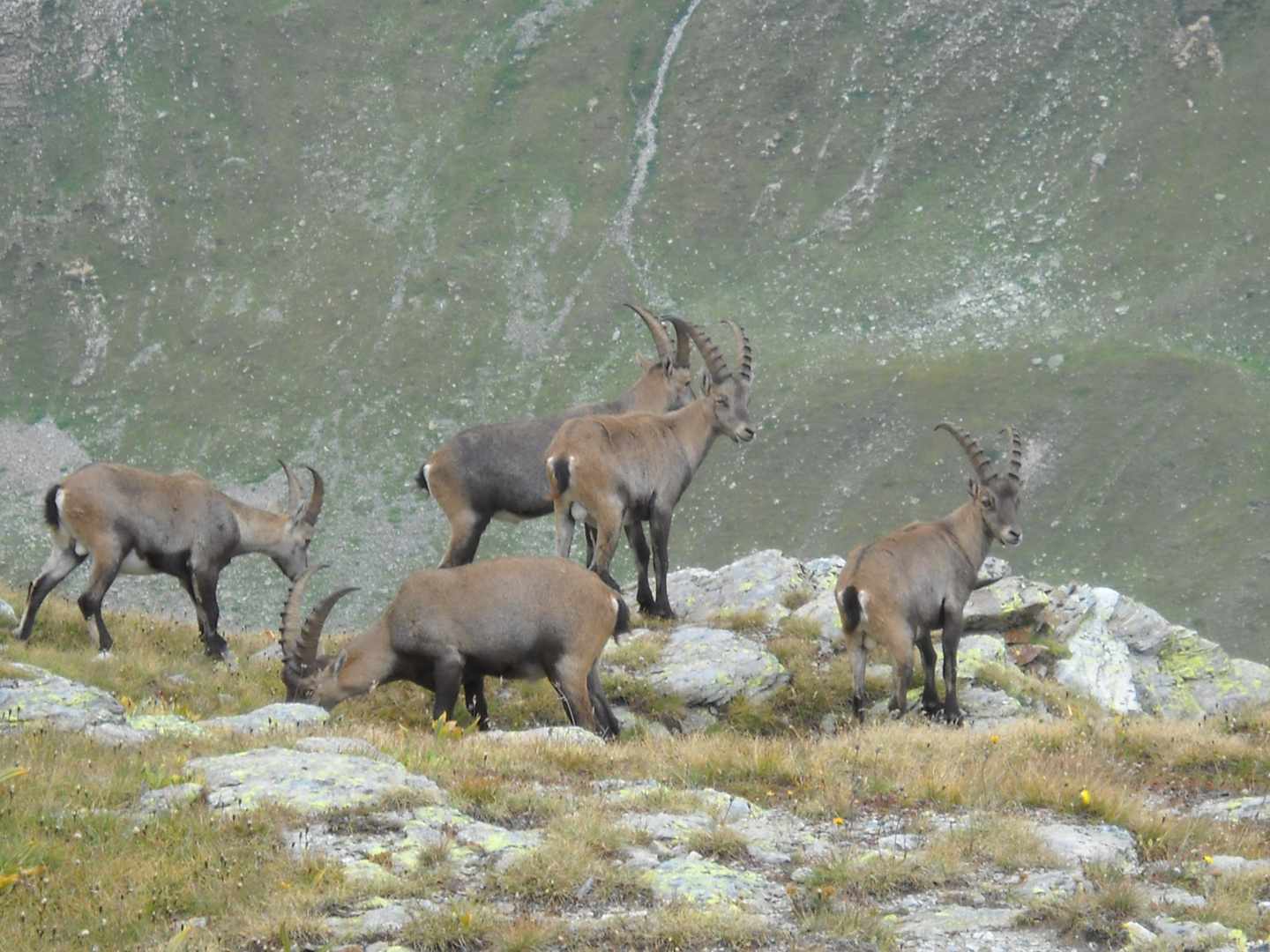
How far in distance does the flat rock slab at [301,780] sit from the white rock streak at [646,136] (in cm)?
8897

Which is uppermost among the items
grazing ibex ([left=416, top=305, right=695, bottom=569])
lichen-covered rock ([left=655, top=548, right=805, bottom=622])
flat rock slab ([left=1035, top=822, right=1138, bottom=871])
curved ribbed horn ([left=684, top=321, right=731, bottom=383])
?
curved ribbed horn ([left=684, top=321, right=731, bottom=383])

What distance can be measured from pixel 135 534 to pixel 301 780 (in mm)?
9381

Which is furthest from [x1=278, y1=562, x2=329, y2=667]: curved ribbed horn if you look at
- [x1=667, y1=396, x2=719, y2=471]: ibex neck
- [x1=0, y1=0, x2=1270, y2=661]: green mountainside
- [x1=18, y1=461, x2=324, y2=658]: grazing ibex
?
[x1=0, y1=0, x2=1270, y2=661]: green mountainside

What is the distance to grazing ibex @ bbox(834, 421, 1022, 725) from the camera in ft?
51.0

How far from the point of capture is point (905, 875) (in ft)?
26.8

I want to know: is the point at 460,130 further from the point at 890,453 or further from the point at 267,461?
the point at 890,453

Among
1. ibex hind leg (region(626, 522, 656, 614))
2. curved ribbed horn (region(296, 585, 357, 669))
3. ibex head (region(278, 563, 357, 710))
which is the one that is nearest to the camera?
ibex head (region(278, 563, 357, 710))

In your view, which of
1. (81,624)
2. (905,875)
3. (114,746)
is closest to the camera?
(905,875)

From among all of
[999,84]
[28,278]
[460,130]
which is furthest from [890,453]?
[28,278]

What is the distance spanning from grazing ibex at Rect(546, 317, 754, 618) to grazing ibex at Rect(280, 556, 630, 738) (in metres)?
2.91

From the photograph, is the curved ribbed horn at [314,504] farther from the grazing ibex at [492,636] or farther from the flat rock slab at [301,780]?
the flat rock slab at [301,780]

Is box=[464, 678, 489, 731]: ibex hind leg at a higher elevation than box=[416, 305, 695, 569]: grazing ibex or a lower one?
lower

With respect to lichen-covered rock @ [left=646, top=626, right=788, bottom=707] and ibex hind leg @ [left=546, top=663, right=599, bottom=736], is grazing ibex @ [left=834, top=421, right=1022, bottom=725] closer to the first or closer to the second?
lichen-covered rock @ [left=646, top=626, right=788, bottom=707]

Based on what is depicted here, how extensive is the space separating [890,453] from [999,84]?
3601 centimetres
